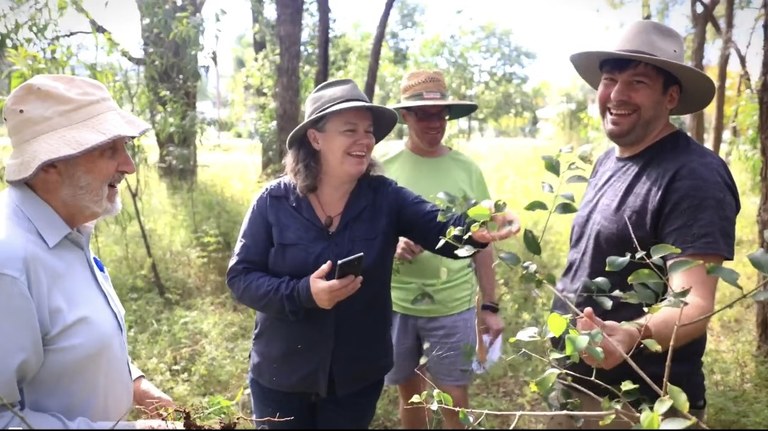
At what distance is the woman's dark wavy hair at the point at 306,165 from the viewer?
2.18m

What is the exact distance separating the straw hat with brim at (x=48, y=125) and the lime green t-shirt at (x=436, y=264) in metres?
1.47

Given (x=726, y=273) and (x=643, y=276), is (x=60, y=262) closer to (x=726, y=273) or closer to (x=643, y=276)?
(x=643, y=276)

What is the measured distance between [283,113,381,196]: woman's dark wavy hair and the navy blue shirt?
4cm

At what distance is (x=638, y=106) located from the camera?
1877 mm

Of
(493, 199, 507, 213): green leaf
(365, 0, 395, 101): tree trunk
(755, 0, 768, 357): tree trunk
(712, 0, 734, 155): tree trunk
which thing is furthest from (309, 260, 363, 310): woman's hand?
(712, 0, 734, 155): tree trunk

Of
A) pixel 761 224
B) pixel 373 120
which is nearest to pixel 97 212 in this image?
pixel 373 120

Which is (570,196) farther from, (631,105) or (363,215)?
(363,215)

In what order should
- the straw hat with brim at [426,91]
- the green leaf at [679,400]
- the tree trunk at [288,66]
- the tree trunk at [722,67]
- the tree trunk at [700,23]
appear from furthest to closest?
the tree trunk at [288,66], the tree trunk at [722,67], the tree trunk at [700,23], the straw hat with brim at [426,91], the green leaf at [679,400]

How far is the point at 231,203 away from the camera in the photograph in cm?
596

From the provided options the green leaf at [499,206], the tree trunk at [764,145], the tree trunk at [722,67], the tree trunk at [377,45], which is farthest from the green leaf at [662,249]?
the tree trunk at [722,67]

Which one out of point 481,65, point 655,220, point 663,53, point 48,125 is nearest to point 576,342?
point 655,220

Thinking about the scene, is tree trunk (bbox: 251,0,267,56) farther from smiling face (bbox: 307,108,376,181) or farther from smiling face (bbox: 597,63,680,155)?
smiling face (bbox: 597,63,680,155)

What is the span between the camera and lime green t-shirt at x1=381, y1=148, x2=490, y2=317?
2.71 m

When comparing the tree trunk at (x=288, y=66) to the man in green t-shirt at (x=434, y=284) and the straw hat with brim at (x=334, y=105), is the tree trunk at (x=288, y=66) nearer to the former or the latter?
the man in green t-shirt at (x=434, y=284)
